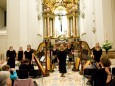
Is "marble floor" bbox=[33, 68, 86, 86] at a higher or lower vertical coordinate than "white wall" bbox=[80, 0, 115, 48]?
lower

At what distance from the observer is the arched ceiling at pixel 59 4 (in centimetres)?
2369

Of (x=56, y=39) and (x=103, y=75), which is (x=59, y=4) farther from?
(x=103, y=75)

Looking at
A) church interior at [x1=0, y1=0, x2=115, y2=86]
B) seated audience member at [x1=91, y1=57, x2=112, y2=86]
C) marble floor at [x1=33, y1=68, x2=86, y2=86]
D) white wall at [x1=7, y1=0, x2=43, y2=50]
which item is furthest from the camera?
white wall at [x1=7, y1=0, x2=43, y2=50]

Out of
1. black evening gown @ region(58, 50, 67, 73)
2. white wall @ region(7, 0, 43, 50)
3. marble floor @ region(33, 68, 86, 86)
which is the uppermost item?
white wall @ region(7, 0, 43, 50)

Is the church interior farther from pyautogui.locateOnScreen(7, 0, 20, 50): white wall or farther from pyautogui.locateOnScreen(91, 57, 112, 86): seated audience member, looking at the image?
pyautogui.locateOnScreen(91, 57, 112, 86): seated audience member

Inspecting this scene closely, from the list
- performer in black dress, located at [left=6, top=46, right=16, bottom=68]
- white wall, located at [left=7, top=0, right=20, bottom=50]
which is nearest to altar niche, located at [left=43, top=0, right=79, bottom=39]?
white wall, located at [left=7, top=0, right=20, bottom=50]

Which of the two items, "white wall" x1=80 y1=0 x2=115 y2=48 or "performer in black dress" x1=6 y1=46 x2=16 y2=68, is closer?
"performer in black dress" x1=6 y1=46 x2=16 y2=68

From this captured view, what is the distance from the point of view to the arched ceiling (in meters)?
23.7

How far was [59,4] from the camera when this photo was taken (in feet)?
79.8

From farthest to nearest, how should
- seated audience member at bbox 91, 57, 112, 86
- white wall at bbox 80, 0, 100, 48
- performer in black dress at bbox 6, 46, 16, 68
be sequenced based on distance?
white wall at bbox 80, 0, 100, 48 → performer in black dress at bbox 6, 46, 16, 68 → seated audience member at bbox 91, 57, 112, 86

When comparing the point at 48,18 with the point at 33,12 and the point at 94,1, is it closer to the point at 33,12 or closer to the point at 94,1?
the point at 33,12

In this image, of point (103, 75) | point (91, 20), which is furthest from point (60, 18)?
point (103, 75)

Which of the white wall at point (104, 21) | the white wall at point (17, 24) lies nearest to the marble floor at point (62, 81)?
the white wall at point (104, 21)

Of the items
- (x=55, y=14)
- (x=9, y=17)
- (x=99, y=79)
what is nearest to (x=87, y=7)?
(x=55, y=14)
